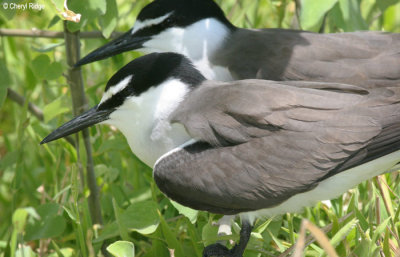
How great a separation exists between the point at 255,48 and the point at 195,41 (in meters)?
0.34

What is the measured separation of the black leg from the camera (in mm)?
2871

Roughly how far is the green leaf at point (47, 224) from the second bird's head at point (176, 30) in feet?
2.69

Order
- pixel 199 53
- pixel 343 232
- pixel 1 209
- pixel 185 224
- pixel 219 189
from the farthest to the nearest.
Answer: pixel 1 209, pixel 199 53, pixel 185 224, pixel 219 189, pixel 343 232

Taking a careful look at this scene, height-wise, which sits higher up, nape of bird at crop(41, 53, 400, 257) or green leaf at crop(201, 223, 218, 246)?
nape of bird at crop(41, 53, 400, 257)

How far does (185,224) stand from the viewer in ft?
11.0

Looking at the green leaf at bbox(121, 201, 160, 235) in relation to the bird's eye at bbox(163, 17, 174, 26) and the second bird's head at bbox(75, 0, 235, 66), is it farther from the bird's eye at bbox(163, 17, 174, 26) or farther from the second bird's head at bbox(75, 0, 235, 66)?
the bird's eye at bbox(163, 17, 174, 26)

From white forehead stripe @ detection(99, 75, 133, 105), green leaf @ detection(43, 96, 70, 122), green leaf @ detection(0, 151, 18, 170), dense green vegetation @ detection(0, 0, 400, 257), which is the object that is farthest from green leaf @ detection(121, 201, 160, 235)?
green leaf @ detection(0, 151, 18, 170)

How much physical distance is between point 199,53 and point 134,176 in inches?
28.2

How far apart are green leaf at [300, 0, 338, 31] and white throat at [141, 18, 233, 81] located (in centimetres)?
55

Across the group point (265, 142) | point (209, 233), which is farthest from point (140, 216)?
point (265, 142)

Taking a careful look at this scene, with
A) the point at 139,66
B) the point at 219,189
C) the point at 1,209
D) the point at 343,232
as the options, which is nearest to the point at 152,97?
the point at 139,66

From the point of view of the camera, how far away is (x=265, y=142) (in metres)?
2.70

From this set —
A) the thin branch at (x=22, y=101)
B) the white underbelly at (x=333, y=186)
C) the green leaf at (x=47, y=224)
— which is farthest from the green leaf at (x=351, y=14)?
the green leaf at (x=47, y=224)

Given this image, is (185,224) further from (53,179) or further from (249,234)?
(53,179)
